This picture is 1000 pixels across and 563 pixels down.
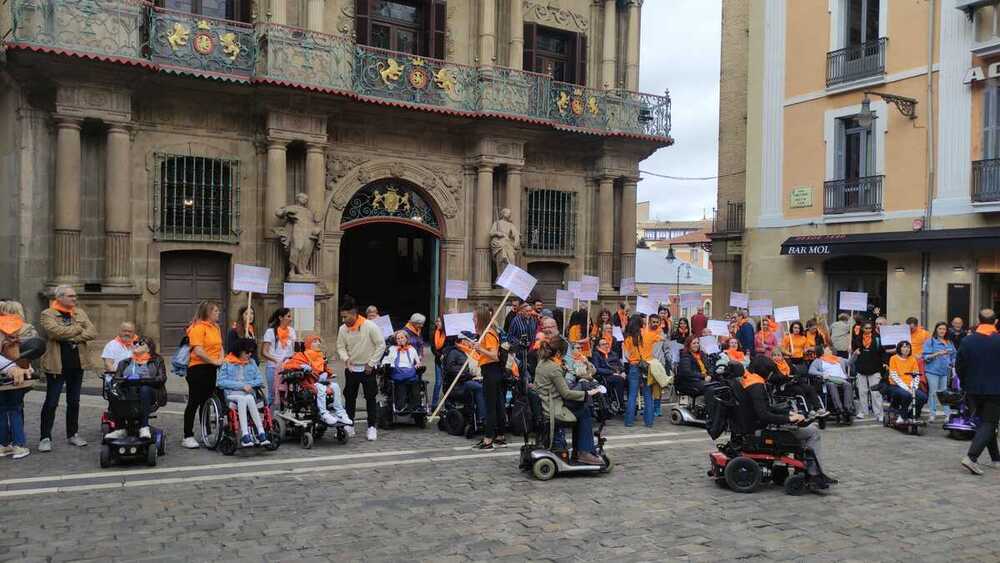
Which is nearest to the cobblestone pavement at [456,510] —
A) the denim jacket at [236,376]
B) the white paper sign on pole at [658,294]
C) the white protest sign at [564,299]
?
the denim jacket at [236,376]

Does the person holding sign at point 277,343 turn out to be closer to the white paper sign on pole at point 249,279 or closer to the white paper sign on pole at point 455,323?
the white paper sign on pole at point 249,279

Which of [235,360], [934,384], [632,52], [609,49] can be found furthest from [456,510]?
[632,52]

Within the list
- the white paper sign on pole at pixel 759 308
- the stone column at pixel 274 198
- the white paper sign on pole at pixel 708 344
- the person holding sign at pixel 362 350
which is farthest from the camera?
the stone column at pixel 274 198

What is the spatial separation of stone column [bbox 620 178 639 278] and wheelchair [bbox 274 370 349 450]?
1529 centimetres

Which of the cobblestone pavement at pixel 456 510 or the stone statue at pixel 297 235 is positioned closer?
the cobblestone pavement at pixel 456 510

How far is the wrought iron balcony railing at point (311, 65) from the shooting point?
16062 mm

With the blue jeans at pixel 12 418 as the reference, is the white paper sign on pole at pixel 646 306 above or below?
above

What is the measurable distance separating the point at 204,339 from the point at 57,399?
1.90m

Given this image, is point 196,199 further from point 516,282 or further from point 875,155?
point 875,155

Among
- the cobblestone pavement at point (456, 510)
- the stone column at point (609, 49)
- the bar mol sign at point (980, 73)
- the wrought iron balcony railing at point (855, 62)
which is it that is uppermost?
the stone column at point (609, 49)

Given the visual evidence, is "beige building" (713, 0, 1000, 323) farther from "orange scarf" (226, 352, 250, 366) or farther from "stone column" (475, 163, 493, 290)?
"orange scarf" (226, 352, 250, 366)

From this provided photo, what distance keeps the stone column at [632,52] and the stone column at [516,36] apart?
3.96 m

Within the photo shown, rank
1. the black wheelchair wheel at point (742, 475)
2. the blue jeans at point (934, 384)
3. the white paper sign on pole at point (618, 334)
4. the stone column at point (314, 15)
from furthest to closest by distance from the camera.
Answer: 1. the stone column at point (314, 15)
2. the white paper sign on pole at point (618, 334)
3. the blue jeans at point (934, 384)
4. the black wheelchair wheel at point (742, 475)

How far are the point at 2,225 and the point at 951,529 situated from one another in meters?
18.4
